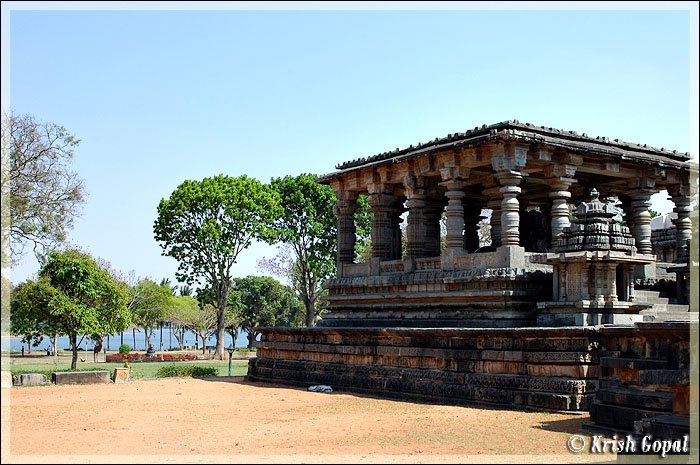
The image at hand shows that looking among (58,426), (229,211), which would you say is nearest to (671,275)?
(58,426)

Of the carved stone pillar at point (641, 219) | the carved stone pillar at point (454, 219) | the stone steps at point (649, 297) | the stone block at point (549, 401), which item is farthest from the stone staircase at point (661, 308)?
the carved stone pillar at point (454, 219)

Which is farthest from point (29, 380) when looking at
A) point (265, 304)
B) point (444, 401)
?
point (265, 304)

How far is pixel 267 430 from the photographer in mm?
11867

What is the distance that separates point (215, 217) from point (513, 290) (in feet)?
77.8

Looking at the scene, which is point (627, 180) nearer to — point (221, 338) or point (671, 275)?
point (671, 275)

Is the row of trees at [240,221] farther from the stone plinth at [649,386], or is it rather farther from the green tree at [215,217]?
the stone plinth at [649,386]

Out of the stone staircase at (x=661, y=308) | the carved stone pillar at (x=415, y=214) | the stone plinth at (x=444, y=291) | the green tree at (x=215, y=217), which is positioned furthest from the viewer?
the green tree at (x=215, y=217)

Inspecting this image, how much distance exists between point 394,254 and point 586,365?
9.11 meters

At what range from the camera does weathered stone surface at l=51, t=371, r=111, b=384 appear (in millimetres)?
21109

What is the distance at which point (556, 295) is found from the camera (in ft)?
51.3

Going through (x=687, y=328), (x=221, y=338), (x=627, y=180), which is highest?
(x=627, y=180)

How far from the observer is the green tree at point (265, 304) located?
68875 millimetres

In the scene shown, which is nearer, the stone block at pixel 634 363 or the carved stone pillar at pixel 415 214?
the stone block at pixel 634 363

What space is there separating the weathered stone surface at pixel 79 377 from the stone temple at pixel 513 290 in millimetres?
4199
